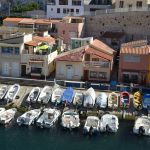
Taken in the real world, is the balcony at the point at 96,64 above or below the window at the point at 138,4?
below

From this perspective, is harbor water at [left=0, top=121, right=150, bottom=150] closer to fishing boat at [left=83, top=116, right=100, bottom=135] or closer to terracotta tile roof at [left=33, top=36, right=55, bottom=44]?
fishing boat at [left=83, top=116, right=100, bottom=135]

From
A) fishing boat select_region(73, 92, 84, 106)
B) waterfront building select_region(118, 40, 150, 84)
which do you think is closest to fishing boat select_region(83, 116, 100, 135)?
fishing boat select_region(73, 92, 84, 106)

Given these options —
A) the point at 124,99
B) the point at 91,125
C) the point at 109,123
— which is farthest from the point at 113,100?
the point at 91,125

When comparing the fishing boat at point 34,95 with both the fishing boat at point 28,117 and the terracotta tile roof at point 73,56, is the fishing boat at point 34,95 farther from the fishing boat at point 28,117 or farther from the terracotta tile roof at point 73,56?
the terracotta tile roof at point 73,56

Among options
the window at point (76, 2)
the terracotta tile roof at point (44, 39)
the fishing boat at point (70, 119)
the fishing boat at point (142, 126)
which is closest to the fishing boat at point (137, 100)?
the fishing boat at point (142, 126)

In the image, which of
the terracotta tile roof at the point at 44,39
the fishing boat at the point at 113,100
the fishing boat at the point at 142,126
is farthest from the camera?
the terracotta tile roof at the point at 44,39

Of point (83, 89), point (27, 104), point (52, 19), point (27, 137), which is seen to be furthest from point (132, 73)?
point (52, 19)

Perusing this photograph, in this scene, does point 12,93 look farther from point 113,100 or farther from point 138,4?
point 138,4
